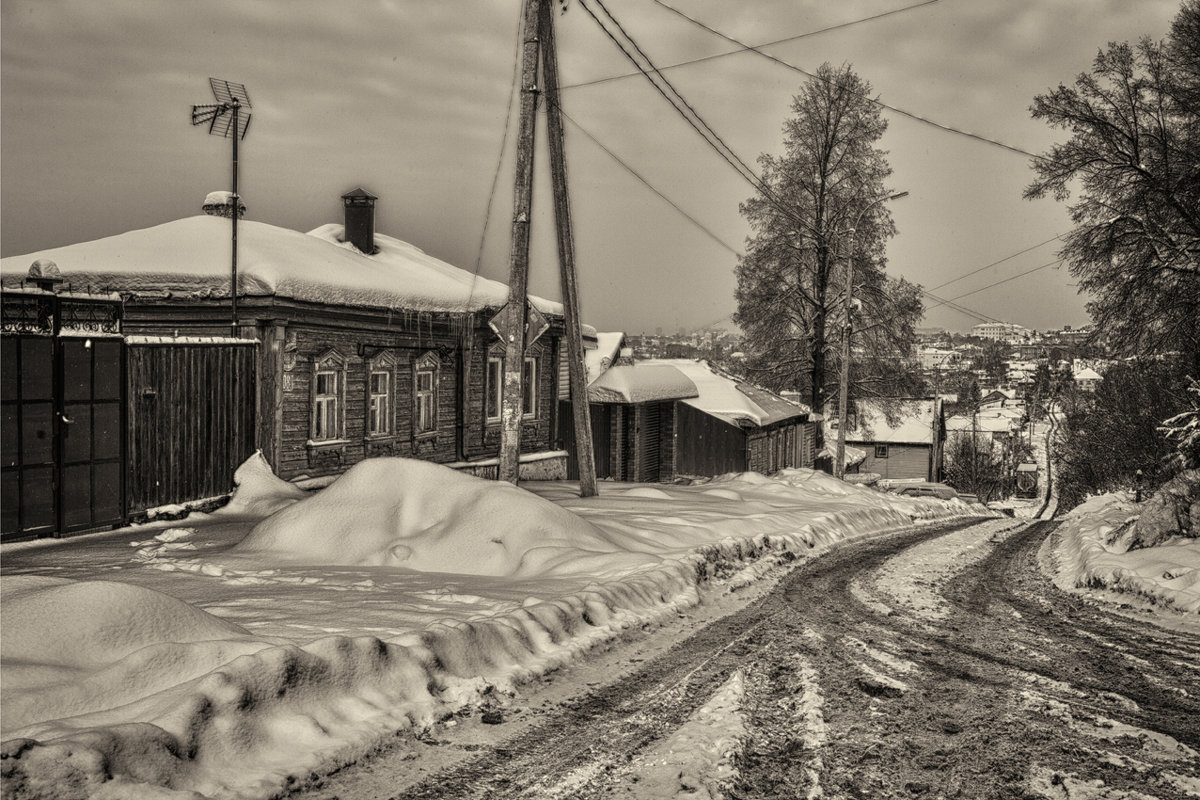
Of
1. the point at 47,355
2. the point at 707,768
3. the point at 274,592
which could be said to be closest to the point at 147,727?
the point at 707,768

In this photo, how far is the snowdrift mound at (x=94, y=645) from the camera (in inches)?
167

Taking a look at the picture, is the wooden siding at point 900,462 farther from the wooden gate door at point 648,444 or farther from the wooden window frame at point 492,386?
the wooden window frame at point 492,386

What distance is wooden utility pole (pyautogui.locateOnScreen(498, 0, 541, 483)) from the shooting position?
470 inches

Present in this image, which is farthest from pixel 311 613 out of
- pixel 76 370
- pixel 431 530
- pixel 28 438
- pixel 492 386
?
pixel 492 386

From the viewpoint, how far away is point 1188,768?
4520mm

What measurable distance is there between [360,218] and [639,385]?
783cm

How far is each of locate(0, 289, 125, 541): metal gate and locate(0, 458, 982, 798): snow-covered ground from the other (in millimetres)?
552

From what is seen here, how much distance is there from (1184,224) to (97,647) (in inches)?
735

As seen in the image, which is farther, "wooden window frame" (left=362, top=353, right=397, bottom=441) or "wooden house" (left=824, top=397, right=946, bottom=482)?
"wooden house" (left=824, top=397, right=946, bottom=482)

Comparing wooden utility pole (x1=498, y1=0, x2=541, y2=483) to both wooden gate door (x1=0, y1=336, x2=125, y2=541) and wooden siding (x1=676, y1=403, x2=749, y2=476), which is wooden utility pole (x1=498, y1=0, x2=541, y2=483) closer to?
wooden gate door (x1=0, y1=336, x2=125, y2=541)

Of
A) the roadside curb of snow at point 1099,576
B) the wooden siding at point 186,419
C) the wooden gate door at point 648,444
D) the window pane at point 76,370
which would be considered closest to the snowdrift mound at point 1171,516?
the roadside curb of snow at point 1099,576

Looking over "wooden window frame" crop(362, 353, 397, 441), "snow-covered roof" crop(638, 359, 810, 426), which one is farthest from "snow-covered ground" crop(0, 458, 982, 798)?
"snow-covered roof" crop(638, 359, 810, 426)

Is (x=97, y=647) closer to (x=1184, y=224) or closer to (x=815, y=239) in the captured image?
(x=1184, y=224)

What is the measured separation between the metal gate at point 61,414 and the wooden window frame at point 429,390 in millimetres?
6965
